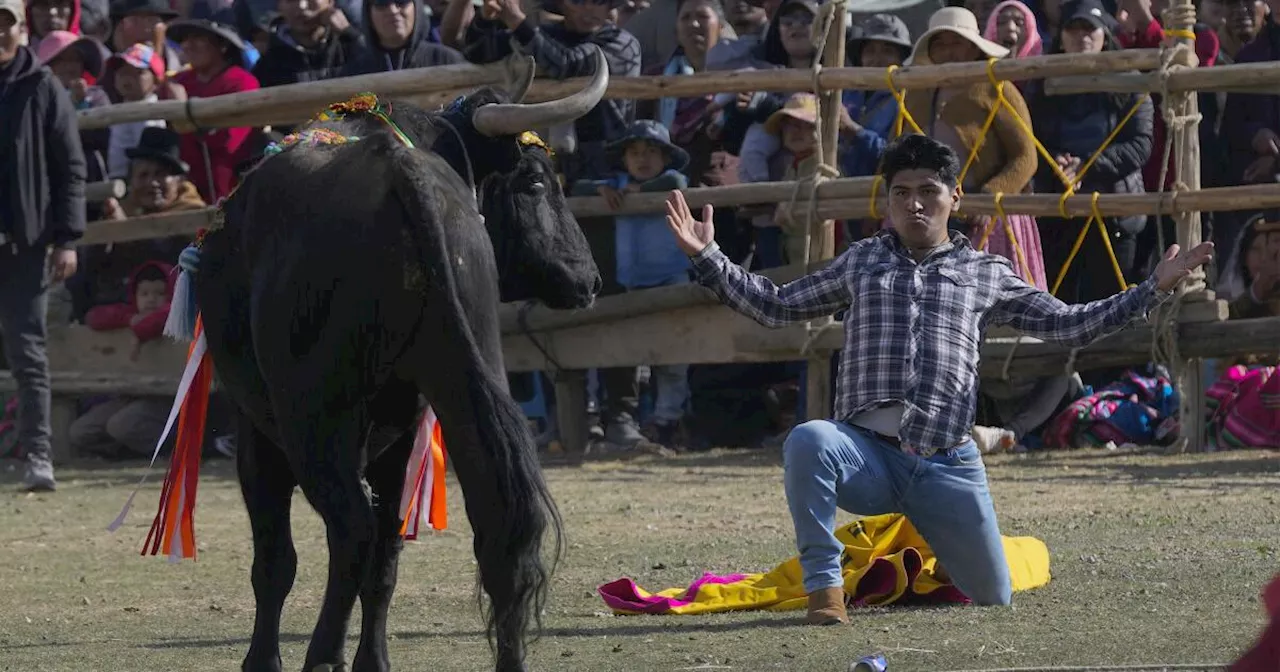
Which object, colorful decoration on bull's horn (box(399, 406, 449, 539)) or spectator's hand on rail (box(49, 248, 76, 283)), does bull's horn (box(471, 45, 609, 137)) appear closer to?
colorful decoration on bull's horn (box(399, 406, 449, 539))

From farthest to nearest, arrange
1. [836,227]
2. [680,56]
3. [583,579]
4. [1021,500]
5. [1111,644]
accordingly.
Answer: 1. [680,56]
2. [836,227]
3. [1021,500]
4. [583,579]
5. [1111,644]

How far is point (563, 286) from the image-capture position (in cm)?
611

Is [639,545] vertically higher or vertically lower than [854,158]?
lower

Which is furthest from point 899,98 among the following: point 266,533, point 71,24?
point 71,24

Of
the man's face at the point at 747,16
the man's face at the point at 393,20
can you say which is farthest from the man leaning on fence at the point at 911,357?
the man's face at the point at 747,16

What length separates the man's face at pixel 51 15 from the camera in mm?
15047

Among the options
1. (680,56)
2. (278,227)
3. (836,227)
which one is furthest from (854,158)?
(278,227)

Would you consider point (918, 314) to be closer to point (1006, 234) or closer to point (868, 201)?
point (1006, 234)

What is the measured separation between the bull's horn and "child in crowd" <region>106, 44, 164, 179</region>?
27.0ft

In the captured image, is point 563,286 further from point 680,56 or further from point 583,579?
point 680,56

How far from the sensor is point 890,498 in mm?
6613

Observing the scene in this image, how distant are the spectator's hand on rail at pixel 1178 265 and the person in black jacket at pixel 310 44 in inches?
300

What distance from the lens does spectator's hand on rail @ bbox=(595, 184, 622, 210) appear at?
11883mm

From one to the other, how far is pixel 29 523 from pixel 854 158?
4892mm
